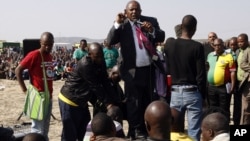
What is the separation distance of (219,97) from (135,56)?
3244 mm

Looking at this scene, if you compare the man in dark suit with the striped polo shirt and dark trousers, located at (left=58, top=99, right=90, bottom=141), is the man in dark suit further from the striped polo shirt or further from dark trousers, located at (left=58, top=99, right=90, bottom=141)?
the striped polo shirt

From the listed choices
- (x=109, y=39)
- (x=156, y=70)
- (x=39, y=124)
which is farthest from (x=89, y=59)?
(x=39, y=124)

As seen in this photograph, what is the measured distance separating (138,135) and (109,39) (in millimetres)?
1305

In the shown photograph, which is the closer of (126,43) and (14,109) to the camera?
(126,43)

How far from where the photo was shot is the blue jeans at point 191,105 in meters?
5.61

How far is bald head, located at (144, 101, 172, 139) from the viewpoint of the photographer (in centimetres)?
341

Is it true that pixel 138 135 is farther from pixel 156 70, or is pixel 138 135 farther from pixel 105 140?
pixel 105 140

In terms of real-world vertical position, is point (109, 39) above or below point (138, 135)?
above

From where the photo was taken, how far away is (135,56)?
568cm

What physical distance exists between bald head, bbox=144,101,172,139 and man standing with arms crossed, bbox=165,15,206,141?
2.08 meters

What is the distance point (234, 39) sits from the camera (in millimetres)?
9719

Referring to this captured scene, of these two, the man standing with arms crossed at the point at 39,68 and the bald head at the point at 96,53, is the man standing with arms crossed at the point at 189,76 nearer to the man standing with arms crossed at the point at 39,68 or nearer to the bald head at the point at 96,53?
the bald head at the point at 96,53

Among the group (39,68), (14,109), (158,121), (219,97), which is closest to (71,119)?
(39,68)

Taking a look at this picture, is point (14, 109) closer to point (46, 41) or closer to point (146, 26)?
point (46, 41)
